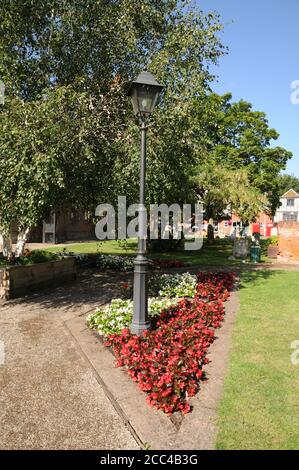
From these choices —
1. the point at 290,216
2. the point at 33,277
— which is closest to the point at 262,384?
the point at 33,277

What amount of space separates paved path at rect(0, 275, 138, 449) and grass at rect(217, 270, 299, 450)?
138cm

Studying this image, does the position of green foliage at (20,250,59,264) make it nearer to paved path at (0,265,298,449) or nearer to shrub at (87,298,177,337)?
paved path at (0,265,298,449)

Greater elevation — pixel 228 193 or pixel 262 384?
pixel 228 193

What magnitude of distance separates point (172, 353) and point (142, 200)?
289 centimetres

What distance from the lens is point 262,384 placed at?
546cm

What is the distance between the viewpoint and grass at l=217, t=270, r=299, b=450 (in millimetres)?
4227

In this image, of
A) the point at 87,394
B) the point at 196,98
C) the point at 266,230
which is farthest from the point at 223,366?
the point at 266,230

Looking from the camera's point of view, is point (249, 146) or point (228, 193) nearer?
point (228, 193)

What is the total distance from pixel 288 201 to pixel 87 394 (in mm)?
74971

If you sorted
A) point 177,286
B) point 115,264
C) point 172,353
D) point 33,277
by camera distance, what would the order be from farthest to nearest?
point 115,264
point 33,277
point 177,286
point 172,353

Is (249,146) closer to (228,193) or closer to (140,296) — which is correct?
(228,193)

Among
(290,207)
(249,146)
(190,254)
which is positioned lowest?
(190,254)

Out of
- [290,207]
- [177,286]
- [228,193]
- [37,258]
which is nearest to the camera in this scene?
[177,286]

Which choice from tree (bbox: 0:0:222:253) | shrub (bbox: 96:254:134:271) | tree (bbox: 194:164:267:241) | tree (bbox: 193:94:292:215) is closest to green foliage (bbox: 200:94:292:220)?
tree (bbox: 193:94:292:215)
